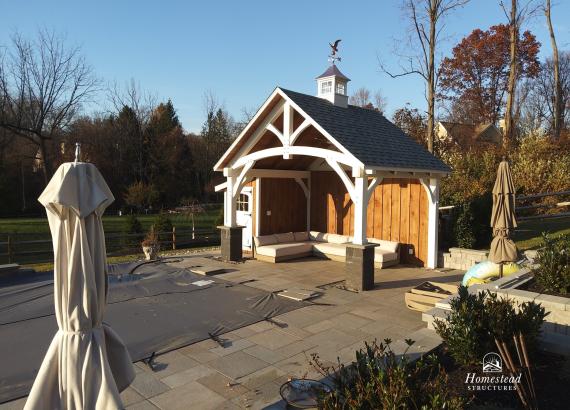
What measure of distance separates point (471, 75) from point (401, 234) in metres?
28.2

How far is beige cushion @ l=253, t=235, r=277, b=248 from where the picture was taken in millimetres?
12414

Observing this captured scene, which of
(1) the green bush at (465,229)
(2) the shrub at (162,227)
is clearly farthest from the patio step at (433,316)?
(2) the shrub at (162,227)

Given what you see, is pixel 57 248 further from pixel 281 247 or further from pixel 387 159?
pixel 281 247

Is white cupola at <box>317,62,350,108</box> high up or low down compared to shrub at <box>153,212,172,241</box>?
up

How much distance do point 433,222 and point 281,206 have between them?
4673 millimetres

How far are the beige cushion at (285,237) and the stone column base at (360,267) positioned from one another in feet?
13.4

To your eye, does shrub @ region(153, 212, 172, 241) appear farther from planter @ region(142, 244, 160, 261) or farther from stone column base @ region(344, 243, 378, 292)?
stone column base @ region(344, 243, 378, 292)

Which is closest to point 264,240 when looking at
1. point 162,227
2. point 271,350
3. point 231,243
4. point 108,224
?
point 231,243

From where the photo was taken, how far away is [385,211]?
1210cm

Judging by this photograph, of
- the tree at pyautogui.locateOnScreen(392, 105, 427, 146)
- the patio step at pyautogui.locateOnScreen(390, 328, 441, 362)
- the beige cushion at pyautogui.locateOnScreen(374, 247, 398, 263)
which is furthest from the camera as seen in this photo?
the tree at pyautogui.locateOnScreen(392, 105, 427, 146)

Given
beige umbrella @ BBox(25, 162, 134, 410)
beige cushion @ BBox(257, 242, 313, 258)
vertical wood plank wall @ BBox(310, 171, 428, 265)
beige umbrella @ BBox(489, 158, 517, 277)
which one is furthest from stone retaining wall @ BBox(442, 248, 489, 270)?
beige umbrella @ BBox(25, 162, 134, 410)

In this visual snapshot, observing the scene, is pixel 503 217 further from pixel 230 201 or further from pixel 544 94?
pixel 544 94

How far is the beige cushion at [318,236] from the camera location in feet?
43.5

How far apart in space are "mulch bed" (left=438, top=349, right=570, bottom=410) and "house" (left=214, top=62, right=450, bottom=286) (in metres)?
4.31
